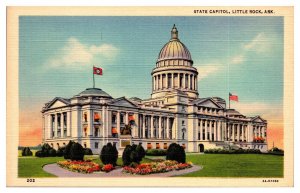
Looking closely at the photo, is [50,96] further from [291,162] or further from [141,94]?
[291,162]

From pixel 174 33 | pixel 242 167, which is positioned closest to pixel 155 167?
pixel 242 167

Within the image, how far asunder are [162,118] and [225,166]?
1307cm

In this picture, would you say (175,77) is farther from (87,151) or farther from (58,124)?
(87,151)

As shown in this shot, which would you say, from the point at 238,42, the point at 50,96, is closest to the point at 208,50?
the point at 238,42

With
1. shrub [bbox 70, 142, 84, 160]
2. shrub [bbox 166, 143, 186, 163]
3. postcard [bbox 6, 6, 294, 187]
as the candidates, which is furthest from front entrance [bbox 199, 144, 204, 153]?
shrub [bbox 70, 142, 84, 160]

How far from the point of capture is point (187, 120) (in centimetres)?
4244

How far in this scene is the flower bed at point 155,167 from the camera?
26.9m

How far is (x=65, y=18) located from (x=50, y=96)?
510 centimetres

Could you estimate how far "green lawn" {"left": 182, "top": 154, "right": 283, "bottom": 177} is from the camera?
27606mm

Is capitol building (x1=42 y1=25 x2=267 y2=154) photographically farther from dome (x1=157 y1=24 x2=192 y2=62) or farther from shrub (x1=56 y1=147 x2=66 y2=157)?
shrub (x1=56 y1=147 x2=66 y2=157)

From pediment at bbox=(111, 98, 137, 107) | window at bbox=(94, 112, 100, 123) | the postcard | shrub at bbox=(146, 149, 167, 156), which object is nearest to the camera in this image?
the postcard

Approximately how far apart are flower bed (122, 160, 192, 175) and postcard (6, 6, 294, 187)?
63 millimetres

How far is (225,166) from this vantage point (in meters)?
28.7

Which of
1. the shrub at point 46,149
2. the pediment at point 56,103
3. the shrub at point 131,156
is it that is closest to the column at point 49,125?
the shrub at point 46,149
